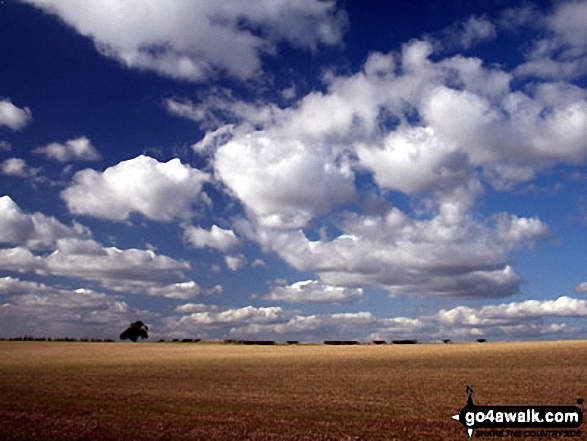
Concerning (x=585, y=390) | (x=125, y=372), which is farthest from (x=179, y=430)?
(x=125, y=372)

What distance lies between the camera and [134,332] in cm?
18350

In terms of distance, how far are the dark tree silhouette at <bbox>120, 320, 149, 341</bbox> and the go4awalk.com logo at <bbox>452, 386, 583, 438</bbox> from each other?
570 ft

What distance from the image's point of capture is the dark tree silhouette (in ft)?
601

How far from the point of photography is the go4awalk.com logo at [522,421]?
64.5 feet

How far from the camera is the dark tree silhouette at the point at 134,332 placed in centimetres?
18325

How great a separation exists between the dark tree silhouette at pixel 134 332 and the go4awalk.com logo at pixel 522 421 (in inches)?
6843

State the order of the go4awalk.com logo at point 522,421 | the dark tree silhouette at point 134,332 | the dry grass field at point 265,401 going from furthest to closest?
1. the dark tree silhouette at point 134,332
2. the dry grass field at point 265,401
3. the go4awalk.com logo at point 522,421

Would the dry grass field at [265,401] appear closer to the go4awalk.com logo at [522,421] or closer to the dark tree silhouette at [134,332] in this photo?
the go4awalk.com logo at [522,421]

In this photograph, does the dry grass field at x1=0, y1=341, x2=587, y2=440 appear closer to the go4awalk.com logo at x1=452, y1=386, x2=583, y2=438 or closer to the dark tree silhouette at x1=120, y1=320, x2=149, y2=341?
the go4awalk.com logo at x1=452, y1=386, x2=583, y2=438

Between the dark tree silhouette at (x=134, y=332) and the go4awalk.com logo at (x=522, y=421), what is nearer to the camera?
the go4awalk.com logo at (x=522, y=421)

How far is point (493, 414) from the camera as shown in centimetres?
2267

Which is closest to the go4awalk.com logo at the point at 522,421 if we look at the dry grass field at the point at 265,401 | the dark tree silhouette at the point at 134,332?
the dry grass field at the point at 265,401

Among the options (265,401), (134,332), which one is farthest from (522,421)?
(134,332)

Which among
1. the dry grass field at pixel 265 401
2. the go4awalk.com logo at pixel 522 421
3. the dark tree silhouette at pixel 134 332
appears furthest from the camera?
the dark tree silhouette at pixel 134 332
